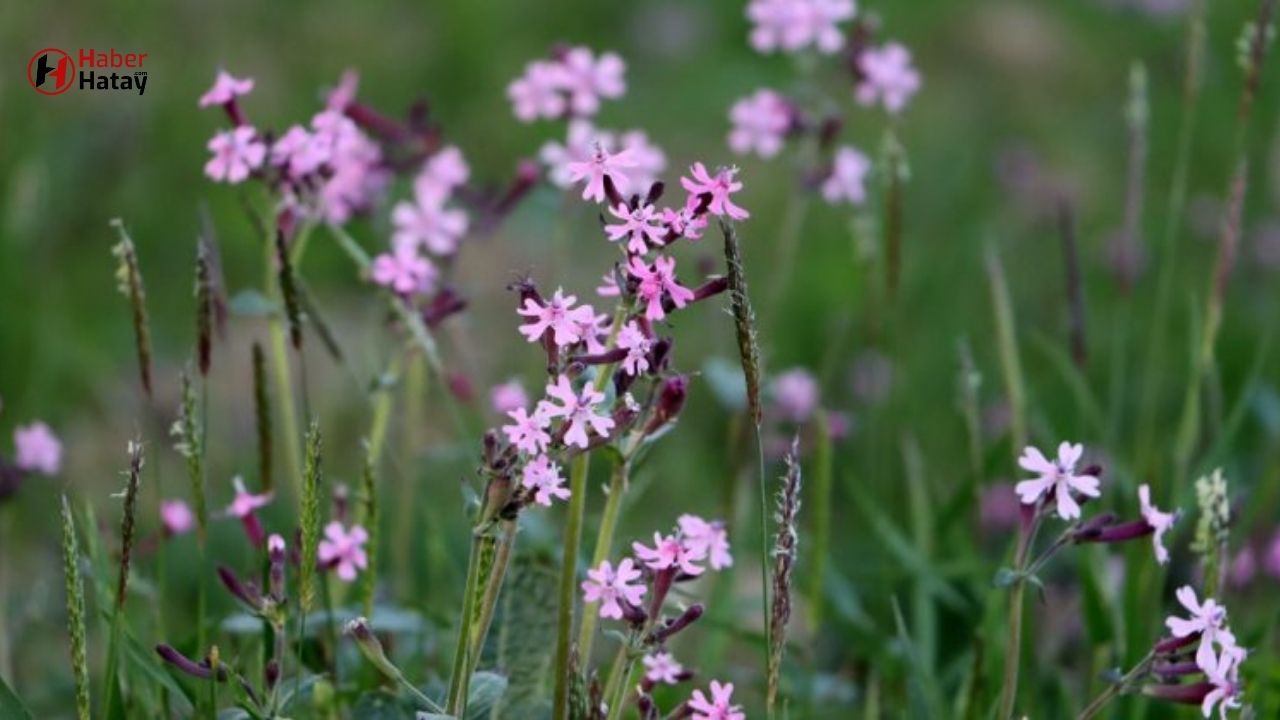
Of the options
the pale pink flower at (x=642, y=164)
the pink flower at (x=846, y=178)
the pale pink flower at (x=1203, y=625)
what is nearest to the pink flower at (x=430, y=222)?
the pale pink flower at (x=642, y=164)

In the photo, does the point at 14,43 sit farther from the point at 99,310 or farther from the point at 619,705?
the point at 619,705

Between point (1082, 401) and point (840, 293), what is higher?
point (840, 293)

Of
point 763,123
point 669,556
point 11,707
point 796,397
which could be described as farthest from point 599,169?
point 796,397

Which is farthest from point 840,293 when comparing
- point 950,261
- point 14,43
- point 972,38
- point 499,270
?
point 14,43

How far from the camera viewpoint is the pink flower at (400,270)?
2432 mm

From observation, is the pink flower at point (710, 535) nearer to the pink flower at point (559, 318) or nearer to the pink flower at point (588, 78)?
the pink flower at point (559, 318)

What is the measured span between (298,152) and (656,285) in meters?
0.76

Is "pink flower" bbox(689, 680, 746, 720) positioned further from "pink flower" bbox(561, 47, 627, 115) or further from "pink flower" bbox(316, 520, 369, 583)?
"pink flower" bbox(561, 47, 627, 115)

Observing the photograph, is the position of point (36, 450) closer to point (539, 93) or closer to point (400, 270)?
point (400, 270)

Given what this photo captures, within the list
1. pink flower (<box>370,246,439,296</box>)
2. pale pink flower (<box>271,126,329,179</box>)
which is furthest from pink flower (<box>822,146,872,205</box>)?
pale pink flower (<box>271,126,329,179</box>)

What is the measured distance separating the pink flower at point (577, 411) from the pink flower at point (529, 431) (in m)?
0.01

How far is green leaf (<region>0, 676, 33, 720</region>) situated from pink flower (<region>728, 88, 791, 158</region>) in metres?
1.48

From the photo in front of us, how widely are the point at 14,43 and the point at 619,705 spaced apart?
169 inches

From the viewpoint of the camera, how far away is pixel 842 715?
3100 millimetres
